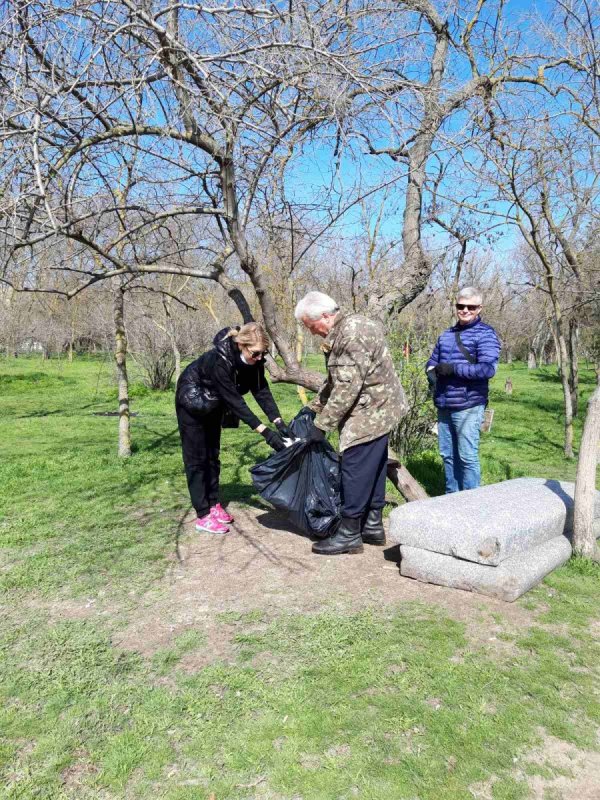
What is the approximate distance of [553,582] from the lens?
346 cm

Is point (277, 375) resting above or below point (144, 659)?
above

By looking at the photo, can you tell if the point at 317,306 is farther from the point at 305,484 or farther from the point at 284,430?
the point at 305,484

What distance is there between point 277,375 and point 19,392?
12.7 metres

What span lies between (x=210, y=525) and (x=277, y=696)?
82.9 inches

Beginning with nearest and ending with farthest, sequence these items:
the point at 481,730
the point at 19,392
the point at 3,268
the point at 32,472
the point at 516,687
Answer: the point at 481,730, the point at 516,687, the point at 3,268, the point at 32,472, the point at 19,392

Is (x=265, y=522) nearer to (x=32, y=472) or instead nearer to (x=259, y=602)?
(x=259, y=602)

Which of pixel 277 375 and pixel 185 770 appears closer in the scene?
→ pixel 185 770

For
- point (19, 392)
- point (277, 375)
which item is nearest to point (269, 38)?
point (277, 375)

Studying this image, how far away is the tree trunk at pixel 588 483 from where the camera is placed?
3582mm

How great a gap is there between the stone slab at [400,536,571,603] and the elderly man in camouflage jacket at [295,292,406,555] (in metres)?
0.49

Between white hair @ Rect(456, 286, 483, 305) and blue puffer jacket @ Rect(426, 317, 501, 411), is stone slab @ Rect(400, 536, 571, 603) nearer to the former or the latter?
blue puffer jacket @ Rect(426, 317, 501, 411)

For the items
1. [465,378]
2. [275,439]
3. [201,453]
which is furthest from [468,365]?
[201,453]

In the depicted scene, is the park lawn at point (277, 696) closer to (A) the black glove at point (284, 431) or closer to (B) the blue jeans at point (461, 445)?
(B) the blue jeans at point (461, 445)

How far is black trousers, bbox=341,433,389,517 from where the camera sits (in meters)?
3.81
